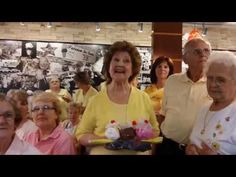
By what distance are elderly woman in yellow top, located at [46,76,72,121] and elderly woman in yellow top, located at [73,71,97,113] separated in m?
0.05

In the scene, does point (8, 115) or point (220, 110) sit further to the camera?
point (8, 115)

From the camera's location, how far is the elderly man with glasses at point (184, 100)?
2.31m

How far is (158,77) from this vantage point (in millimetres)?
2564

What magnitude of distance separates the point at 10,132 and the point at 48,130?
214mm

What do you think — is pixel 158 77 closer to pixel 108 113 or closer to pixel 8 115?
pixel 108 113

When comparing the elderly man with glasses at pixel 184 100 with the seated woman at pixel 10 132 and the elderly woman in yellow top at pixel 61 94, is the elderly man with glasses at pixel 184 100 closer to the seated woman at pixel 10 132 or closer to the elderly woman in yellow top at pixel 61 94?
the elderly woman in yellow top at pixel 61 94

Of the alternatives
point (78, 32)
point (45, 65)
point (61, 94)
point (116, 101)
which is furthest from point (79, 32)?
point (116, 101)

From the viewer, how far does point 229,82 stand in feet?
6.59

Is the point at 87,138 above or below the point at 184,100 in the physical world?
below

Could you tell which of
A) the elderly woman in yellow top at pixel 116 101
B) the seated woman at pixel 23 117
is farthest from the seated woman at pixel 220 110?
the seated woman at pixel 23 117

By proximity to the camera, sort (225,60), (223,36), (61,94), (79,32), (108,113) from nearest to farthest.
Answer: (225,60) < (108,113) < (61,94) < (79,32) < (223,36)

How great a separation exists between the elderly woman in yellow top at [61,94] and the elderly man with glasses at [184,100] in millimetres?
593
